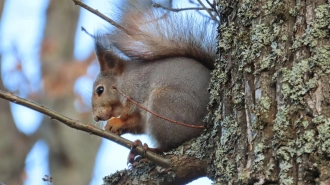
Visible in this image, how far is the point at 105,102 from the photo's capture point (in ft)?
9.41

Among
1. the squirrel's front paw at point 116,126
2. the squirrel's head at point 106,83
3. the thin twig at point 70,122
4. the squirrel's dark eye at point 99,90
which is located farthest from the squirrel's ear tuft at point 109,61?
the thin twig at point 70,122

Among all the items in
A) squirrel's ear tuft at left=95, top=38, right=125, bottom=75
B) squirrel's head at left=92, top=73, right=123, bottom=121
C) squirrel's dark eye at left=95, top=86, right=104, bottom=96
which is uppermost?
squirrel's ear tuft at left=95, top=38, right=125, bottom=75

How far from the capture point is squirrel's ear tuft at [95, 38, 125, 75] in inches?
117

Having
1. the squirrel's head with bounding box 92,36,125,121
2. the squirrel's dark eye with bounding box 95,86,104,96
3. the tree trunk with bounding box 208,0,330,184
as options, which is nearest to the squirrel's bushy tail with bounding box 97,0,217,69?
the squirrel's head with bounding box 92,36,125,121

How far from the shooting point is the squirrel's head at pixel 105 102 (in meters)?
2.84

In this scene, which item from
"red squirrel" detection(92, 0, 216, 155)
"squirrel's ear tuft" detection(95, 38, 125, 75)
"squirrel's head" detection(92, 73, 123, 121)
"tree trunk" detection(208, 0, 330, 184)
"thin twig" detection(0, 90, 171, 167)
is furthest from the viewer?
"squirrel's ear tuft" detection(95, 38, 125, 75)

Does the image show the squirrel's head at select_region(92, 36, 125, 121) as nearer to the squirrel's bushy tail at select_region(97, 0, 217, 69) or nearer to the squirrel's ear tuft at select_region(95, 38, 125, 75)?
the squirrel's ear tuft at select_region(95, 38, 125, 75)

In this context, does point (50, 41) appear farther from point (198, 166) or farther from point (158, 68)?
point (198, 166)

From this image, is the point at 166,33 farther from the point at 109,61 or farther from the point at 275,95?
the point at 275,95

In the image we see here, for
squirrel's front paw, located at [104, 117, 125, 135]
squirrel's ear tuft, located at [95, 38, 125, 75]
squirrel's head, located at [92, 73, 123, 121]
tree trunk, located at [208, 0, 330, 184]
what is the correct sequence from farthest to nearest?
squirrel's ear tuft, located at [95, 38, 125, 75]
squirrel's head, located at [92, 73, 123, 121]
squirrel's front paw, located at [104, 117, 125, 135]
tree trunk, located at [208, 0, 330, 184]

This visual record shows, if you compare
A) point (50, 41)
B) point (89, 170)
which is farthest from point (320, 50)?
point (50, 41)

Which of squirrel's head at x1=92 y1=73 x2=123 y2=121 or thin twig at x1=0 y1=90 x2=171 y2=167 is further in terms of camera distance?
squirrel's head at x1=92 y1=73 x2=123 y2=121

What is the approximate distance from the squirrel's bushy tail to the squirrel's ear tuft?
0.41m

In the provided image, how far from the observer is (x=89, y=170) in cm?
571
